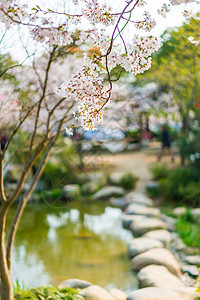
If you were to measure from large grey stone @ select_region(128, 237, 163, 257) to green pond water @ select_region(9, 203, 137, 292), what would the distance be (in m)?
0.17

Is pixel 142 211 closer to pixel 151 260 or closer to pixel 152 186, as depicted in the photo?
pixel 152 186

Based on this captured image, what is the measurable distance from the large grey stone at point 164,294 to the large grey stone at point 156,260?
973mm

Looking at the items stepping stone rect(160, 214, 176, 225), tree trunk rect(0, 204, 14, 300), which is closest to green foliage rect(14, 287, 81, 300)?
tree trunk rect(0, 204, 14, 300)

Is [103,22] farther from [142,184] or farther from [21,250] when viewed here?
[142,184]

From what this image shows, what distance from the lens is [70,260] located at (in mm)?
5301

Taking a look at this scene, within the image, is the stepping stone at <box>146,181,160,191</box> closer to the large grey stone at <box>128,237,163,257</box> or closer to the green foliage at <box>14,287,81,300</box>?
the large grey stone at <box>128,237,163,257</box>

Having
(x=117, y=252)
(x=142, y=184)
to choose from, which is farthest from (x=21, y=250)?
(x=142, y=184)

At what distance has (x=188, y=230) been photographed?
614 centimetres

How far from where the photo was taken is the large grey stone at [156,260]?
4.50 metres

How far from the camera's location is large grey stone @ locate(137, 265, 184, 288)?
3844 mm

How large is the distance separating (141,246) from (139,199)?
124 inches

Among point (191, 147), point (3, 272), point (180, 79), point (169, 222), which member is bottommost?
point (169, 222)

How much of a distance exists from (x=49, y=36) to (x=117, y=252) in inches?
172

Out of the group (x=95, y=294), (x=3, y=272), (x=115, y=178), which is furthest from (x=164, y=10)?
(x=115, y=178)
